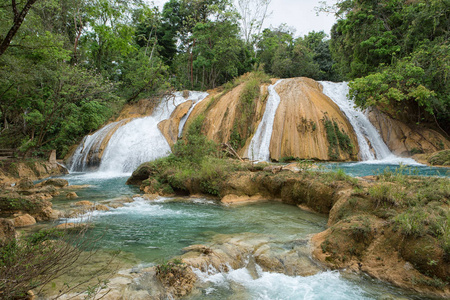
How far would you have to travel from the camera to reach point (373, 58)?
1902 cm

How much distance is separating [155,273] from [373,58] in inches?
815

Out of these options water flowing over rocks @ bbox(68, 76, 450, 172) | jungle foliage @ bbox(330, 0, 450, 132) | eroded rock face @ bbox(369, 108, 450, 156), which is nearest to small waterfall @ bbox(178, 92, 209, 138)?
water flowing over rocks @ bbox(68, 76, 450, 172)

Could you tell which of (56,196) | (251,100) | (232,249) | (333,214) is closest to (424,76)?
(251,100)

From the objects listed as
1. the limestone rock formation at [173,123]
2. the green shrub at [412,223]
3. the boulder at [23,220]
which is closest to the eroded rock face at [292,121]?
the limestone rock formation at [173,123]

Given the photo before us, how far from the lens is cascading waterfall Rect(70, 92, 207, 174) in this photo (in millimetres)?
17344

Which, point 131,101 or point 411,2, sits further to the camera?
point 131,101

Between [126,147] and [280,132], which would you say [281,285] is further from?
[126,147]

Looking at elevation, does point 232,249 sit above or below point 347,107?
below

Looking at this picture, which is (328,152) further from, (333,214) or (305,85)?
(333,214)

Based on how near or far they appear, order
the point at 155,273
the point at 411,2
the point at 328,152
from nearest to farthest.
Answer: the point at 155,273, the point at 328,152, the point at 411,2

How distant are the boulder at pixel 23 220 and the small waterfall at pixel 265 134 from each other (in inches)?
406

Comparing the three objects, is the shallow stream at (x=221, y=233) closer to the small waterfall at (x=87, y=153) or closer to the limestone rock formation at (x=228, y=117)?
the small waterfall at (x=87, y=153)

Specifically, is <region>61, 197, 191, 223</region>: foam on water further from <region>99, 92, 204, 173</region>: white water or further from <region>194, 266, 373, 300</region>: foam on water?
<region>99, 92, 204, 173</region>: white water

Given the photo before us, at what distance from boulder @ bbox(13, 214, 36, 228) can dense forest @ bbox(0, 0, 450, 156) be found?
3.85 meters
